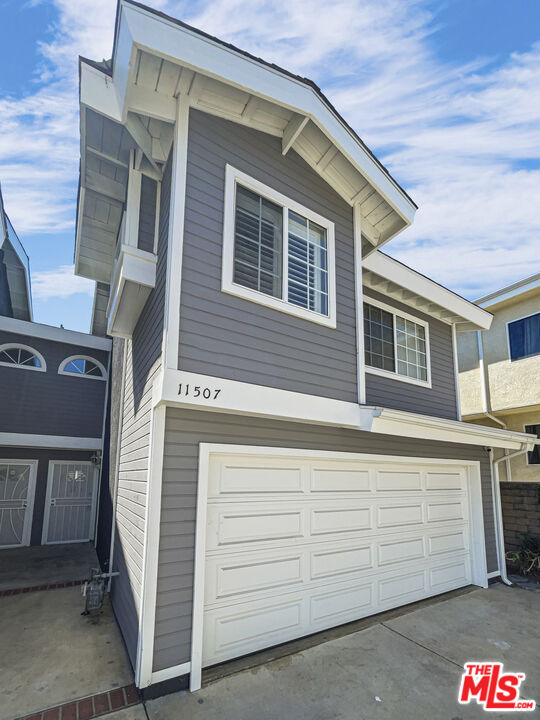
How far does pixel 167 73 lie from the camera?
3.69 meters

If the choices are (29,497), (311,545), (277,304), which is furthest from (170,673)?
(29,497)

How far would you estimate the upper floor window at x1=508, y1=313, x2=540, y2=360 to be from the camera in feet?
29.6

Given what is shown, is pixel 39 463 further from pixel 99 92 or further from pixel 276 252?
pixel 99 92

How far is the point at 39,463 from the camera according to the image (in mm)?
9125

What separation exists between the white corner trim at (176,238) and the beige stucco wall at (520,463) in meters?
8.80

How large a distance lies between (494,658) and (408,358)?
13.7ft

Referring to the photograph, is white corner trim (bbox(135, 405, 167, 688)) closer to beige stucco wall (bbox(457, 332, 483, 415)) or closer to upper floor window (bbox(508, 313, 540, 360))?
Result: beige stucco wall (bbox(457, 332, 483, 415))

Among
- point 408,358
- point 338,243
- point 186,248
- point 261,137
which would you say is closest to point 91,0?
point 261,137

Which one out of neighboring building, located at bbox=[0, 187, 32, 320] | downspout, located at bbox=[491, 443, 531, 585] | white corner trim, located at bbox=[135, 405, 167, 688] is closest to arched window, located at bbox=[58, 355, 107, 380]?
neighboring building, located at bbox=[0, 187, 32, 320]

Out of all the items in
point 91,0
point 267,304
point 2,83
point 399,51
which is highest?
point 399,51

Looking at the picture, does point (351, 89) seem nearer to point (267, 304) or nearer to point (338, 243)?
point (338, 243)

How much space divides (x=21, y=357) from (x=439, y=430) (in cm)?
898

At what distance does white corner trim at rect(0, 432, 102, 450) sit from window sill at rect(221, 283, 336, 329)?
691cm

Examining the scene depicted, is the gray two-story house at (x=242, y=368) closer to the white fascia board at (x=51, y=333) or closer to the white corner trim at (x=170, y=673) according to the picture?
the white corner trim at (x=170, y=673)
